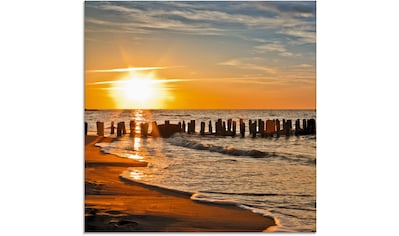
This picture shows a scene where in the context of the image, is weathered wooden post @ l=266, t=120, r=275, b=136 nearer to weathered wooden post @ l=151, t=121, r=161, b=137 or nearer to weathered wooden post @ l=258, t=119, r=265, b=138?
weathered wooden post @ l=258, t=119, r=265, b=138

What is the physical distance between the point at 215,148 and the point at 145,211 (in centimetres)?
67

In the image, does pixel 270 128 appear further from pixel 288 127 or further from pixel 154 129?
pixel 154 129

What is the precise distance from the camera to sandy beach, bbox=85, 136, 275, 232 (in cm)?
436

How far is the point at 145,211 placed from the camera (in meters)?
4.40

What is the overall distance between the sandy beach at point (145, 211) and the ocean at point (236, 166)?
0.06 m

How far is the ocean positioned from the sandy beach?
6 centimetres

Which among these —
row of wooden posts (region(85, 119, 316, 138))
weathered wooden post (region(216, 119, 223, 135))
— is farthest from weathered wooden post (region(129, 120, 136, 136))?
weathered wooden post (region(216, 119, 223, 135))

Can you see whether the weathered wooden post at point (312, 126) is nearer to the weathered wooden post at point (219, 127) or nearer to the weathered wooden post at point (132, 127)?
the weathered wooden post at point (219, 127)

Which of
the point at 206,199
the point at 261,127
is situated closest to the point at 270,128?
the point at 261,127

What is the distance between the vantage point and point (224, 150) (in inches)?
176

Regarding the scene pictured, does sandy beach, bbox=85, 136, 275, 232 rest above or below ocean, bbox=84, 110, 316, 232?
below
